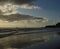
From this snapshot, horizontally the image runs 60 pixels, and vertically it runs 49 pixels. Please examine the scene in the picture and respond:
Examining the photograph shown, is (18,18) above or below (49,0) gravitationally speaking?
below

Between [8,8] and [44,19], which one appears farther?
[44,19]

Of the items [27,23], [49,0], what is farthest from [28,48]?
[49,0]

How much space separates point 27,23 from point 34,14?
0.38 m

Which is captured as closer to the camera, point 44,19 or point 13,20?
point 13,20

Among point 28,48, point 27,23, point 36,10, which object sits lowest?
point 28,48

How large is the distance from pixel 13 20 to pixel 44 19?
1132 mm

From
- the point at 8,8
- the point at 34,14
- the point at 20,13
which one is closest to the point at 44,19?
the point at 34,14

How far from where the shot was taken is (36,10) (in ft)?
20.9

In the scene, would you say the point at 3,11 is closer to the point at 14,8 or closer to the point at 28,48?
the point at 14,8

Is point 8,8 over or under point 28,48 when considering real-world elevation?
over

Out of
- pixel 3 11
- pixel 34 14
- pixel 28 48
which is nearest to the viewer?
pixel 28 48

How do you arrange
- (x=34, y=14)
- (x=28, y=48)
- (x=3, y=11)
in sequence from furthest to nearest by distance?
(x=34, y=14)
(x=3, y=11)
(x=28, y=48)

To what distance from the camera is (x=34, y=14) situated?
20.9ft

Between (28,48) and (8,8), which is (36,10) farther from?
(28,48)
